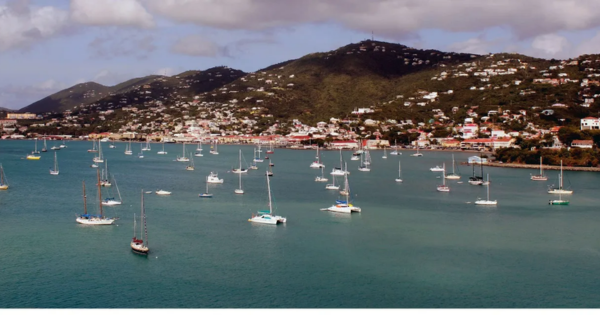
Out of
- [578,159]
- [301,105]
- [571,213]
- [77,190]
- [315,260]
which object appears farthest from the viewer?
[301,105]

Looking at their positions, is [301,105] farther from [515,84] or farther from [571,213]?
[571,213]

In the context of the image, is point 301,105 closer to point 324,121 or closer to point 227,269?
point 324,121

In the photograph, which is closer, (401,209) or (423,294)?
(423,294)

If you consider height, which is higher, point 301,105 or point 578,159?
point 301,105

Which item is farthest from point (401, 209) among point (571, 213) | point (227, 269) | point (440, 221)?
point (227, 269)

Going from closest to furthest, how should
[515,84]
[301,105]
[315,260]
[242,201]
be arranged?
[315,260]
[242,201]
[515,84]
[301,105]

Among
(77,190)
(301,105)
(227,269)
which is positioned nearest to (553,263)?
(227,269)

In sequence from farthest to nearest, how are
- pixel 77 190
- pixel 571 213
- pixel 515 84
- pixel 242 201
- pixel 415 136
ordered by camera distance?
pixel 515 84 → pixel 415 136 → pixel 77 190 → pixel 242 201 → pixel 571 213
